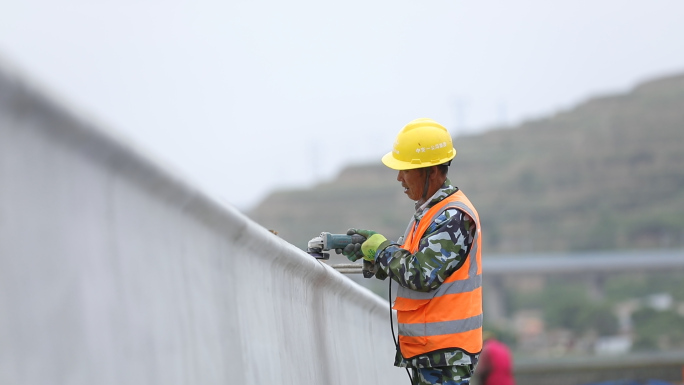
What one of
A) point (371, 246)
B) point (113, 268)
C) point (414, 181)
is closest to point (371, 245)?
point (371, 246)

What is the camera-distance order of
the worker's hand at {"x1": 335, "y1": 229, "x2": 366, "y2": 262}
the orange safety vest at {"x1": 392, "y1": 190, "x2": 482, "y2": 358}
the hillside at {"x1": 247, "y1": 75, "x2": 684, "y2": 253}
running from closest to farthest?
the orange safety vest at {"x1": 392, "y1": 190, "x2": 482, "y2": 358}
the worker's hand at {"x1": 335, "y1": 229, "x2": 366, "y2": 262}
the hillside at {"x1": 247, "y1": 75, "x2": 684, "y2": 253}

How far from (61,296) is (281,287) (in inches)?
61.9

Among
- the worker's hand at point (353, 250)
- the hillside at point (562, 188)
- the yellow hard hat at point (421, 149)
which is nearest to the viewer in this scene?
the yellow hard hat at point (421, 149)

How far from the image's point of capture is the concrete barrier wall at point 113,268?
6.15 feet

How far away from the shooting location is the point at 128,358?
222 cm

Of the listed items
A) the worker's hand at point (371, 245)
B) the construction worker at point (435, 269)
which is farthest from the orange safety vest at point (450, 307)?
the worker's hand at point (371, 245)

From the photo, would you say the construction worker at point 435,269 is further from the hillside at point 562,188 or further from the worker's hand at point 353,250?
the hillside at point 562,188

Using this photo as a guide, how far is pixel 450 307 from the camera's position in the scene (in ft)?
13.3

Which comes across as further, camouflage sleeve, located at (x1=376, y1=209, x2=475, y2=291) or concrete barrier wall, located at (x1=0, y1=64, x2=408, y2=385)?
camouflage sleeve, located at (x1=376, y1=209, x2=475, y2=291)

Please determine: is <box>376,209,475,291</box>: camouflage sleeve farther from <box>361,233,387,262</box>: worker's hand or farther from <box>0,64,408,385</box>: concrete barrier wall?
<box>0,64,408,385</box>: concrete barrier wall

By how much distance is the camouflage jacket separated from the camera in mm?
3943

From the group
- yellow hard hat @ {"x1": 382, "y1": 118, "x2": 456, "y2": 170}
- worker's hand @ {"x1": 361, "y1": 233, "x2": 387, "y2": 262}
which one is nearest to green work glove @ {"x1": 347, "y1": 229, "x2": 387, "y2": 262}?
worker's hand @ {"x1": 361, "y1": 233, "x2": 387, "y2": 262}

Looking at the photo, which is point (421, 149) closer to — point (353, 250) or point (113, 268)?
point (353, 250)

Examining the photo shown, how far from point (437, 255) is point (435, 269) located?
63mm
